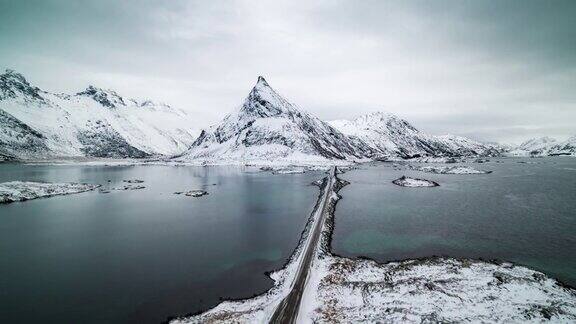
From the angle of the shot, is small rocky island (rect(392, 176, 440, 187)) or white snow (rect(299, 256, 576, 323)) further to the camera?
small rocky island (rect(392, 176, 440, 187))

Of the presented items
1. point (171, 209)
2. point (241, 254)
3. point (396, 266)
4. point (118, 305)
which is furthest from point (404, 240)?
point (171, 209)

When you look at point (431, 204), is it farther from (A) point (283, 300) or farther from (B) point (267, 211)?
(A) point (283, 300)

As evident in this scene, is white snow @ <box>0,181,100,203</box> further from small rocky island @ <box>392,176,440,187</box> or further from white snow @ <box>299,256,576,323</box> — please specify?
small rocky island @ <box>392,176,440,187</box>

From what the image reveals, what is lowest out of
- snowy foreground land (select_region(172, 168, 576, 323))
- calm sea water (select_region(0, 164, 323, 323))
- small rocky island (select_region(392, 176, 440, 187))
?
calm sea water (select_region(0, 164, 323, 323))

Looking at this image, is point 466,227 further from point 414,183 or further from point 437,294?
point 414,183

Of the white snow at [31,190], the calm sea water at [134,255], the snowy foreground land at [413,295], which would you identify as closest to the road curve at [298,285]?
the snowy foreground land at [413,295]

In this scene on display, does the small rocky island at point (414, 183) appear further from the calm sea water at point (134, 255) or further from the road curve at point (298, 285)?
the road curve at point (298, 285)

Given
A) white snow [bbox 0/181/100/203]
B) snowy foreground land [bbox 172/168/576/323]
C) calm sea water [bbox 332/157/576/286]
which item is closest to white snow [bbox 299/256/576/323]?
snowy foreground land [bbox 172/168/576/323]
